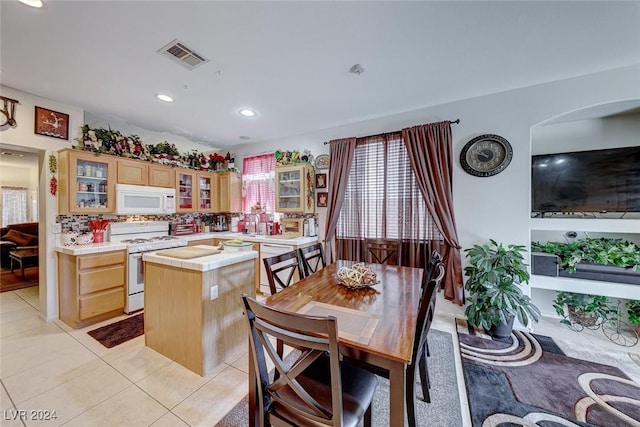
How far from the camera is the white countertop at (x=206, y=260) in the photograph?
6.10 feet

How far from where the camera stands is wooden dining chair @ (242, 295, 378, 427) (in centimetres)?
89

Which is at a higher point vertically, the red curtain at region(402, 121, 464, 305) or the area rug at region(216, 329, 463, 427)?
the red curtain at region(402, 121, 464, 305)

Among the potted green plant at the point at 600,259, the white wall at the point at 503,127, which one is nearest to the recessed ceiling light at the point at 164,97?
the white wall at the point at 503,127

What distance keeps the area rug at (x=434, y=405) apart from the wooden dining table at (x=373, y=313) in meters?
0.36

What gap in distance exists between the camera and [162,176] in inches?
147

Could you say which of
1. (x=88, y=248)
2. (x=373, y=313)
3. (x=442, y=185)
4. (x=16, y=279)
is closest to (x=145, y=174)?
(x=88, y=248)

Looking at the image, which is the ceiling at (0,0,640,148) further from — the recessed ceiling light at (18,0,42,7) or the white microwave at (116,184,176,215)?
the white microwave at (116,184,176,215)

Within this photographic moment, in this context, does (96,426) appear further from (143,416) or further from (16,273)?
(16,273)

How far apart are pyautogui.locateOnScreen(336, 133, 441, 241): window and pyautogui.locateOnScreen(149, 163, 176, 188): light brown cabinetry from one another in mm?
2835

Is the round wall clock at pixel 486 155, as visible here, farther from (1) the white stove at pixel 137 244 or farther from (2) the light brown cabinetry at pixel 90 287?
(2) the light brown cabinetry at pixel 90 287

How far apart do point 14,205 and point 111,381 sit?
7.96m

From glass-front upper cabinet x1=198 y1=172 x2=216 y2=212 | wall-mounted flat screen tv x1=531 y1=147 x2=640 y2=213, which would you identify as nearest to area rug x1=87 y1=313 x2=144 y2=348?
glass-front upper cabinet x1=198 y1=172 x2=216 y2=212

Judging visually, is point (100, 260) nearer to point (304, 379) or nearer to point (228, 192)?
point (228, 192)

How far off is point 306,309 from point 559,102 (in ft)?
10.6
